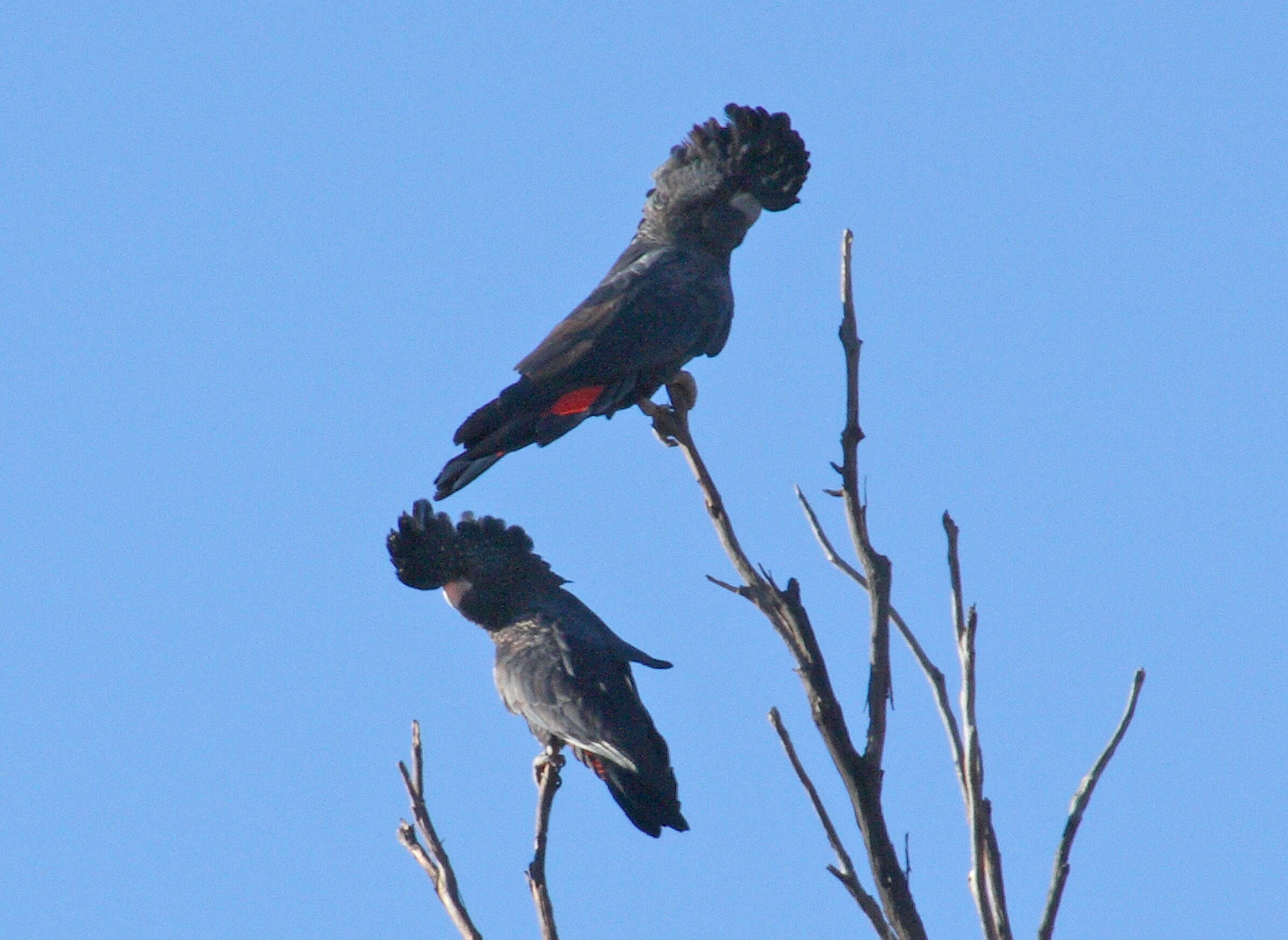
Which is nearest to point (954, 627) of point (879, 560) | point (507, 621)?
point (879, 560)

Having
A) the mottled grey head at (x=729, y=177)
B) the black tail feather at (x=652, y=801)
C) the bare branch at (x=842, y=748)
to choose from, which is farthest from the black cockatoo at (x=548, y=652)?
the bare branch at (x=842, y=748)

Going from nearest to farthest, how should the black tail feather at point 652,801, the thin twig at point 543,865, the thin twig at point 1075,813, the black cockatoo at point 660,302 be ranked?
the thin twig at point 1075,813 < the thin twig at point 543,865 < the black tail feather at point 652,801 < the black cockatoo at point 660,302

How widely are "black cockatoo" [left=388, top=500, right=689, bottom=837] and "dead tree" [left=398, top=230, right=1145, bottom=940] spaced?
1.80m

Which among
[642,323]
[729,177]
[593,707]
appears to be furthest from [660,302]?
[593,707]

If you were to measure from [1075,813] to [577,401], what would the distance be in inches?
121

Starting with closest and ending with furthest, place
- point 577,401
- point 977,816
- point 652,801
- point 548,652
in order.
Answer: point 977,816 → point 652,801 → point 577,401 → point 548,652

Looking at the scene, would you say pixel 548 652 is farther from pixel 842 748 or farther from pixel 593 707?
pixel 842 748

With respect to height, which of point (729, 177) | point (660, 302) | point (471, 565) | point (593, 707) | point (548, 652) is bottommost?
point (593, 707)

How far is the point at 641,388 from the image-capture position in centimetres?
591

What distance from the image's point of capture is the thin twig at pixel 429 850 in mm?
3219

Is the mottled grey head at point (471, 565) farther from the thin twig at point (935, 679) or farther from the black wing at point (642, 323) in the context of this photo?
the thin twig at point (935, 679)

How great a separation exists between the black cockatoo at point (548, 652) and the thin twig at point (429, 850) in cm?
170

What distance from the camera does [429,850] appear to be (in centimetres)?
339

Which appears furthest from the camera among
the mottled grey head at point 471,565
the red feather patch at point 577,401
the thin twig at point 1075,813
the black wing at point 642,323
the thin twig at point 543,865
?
the mottled grey head at point 471,565
